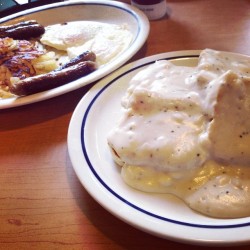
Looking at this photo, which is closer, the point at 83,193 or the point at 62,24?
the point at 83,193

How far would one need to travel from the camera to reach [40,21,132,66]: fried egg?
1.73 metres

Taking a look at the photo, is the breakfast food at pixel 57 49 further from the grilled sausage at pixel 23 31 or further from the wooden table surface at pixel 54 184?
the wooden table surface at pixel 54 184

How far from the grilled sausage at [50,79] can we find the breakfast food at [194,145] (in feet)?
1.42

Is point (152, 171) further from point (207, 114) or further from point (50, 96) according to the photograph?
point (50, 96)

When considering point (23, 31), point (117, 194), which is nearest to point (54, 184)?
point (117, 194)

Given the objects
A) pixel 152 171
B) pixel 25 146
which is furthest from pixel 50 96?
pixel 152 171

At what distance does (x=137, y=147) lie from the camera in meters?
0.98

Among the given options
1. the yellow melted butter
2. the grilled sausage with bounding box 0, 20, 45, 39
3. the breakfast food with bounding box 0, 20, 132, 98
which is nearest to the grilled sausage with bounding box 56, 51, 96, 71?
the breakfast food with bounding box 0, 20, 132, 98

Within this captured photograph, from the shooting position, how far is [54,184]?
1.10 metres

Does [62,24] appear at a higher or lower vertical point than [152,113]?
lower

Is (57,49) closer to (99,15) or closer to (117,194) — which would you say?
(99,15)

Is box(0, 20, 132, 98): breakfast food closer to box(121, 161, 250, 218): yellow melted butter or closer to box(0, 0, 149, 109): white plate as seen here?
box(0, 0, 149, 109): white plate

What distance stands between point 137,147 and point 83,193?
0.23 metres

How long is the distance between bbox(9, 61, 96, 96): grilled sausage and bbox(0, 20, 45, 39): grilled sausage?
53cm
